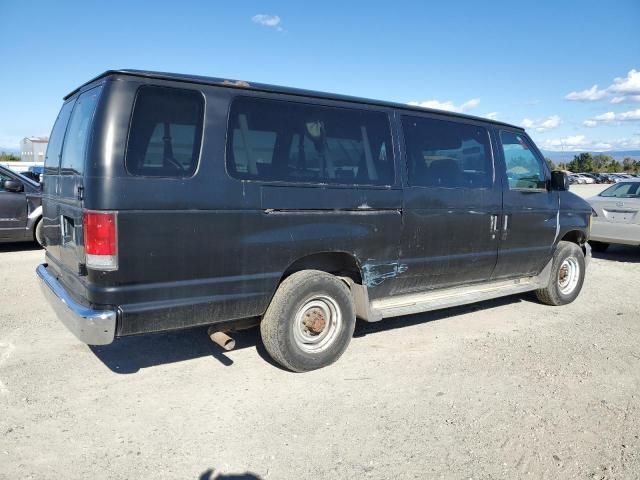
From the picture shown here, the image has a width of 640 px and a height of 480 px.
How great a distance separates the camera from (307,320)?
422cm

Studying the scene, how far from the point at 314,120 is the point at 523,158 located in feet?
9.40

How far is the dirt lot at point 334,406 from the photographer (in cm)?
298

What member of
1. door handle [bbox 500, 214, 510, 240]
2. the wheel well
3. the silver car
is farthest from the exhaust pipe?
the silver car

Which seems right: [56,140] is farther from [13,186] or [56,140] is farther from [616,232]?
[616,232]

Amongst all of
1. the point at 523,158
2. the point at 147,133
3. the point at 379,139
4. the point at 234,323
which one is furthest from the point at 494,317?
the point at 147,133

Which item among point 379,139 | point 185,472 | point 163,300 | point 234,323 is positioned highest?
point 379,139

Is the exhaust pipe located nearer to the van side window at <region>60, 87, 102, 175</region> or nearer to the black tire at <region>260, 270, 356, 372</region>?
the black tire at <region>260, 270, 356, 372</region>

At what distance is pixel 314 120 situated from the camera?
4.14 meters

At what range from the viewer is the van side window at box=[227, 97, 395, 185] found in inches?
148

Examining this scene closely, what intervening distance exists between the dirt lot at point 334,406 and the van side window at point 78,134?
5.19ft

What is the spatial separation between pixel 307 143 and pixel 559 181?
134 inches

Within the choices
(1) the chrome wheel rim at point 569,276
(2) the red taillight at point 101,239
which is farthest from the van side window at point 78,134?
(1) the chrome wheel rim at point 569,276

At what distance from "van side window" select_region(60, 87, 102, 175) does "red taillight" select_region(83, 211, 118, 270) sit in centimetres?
38

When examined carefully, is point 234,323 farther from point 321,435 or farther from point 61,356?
point 61,356
